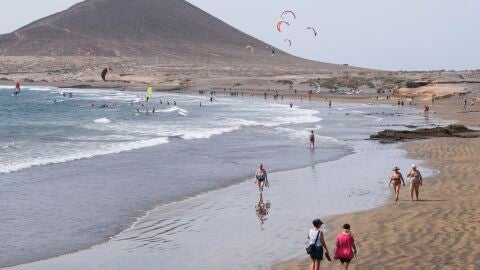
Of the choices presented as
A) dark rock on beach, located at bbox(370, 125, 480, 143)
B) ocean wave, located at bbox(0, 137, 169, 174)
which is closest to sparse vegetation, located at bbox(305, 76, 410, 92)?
dark rock on beach, located at bbox(370, 125, 480, 143)

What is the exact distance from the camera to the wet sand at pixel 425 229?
41.2 feet

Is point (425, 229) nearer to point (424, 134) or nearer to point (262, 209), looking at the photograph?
point (262, 209)

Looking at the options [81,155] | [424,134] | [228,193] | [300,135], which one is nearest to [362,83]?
[300,135]

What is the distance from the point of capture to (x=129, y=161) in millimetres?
29688

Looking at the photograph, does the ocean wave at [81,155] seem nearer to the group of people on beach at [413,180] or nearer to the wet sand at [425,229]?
the group of people on beach at [413,180]

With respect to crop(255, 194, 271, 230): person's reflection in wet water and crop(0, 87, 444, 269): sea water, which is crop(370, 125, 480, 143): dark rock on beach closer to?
crop(0, 87, 444, 269): sea water

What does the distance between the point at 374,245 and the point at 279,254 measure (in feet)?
6.53

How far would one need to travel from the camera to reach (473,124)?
44.6 metres

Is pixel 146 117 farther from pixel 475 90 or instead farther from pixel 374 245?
pixel 374 245

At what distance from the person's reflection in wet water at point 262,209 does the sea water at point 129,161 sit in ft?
2.65

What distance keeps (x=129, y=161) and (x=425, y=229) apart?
17.4 meters

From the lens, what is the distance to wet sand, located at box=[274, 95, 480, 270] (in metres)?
12.5

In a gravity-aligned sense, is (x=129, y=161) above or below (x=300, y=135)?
below

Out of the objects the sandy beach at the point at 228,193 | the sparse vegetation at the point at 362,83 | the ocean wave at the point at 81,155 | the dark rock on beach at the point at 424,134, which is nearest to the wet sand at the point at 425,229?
the sandy beach at the point at 228,193
